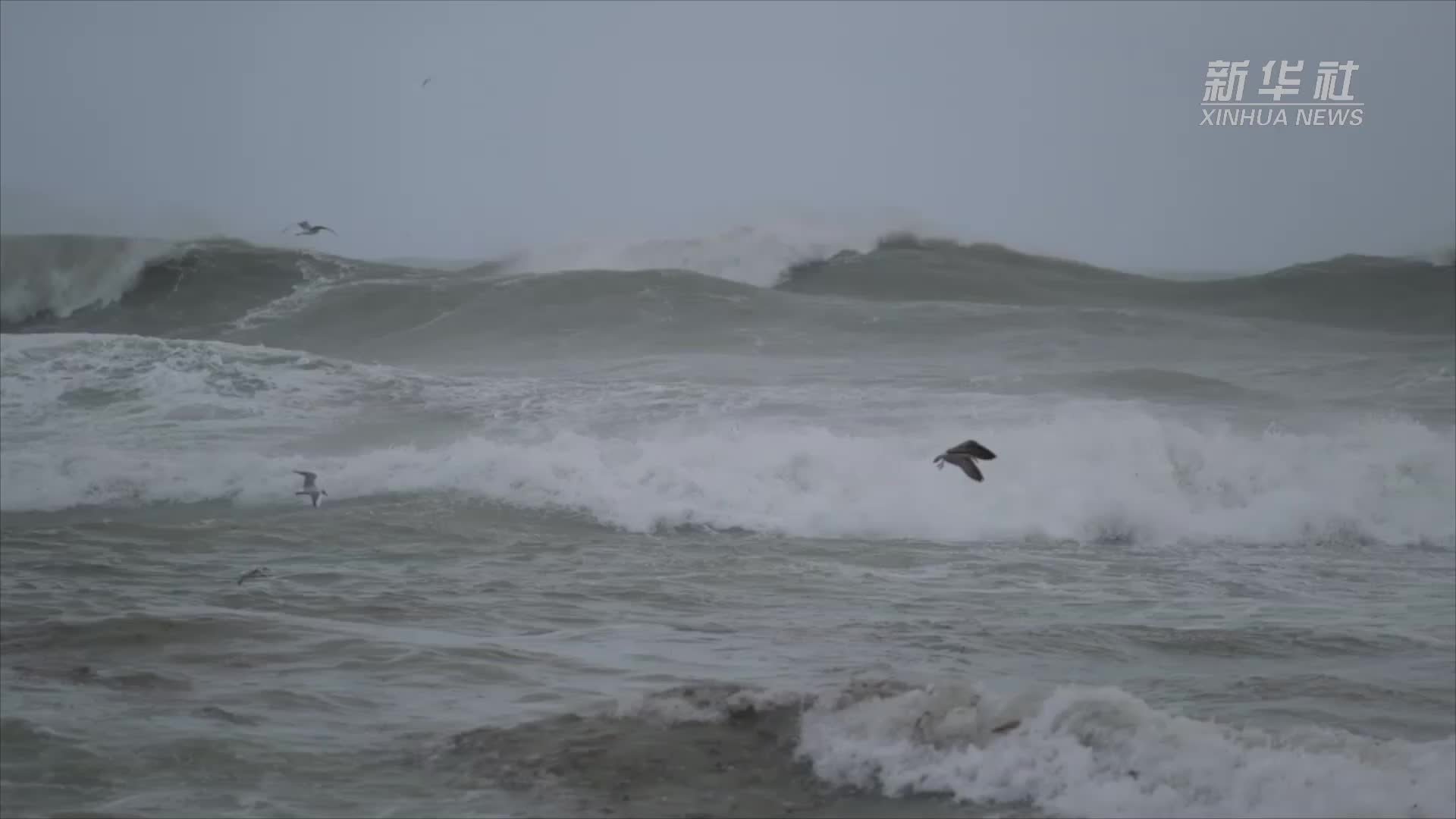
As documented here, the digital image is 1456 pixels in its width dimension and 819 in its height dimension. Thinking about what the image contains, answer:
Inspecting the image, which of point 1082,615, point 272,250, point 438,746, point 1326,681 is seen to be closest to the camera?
point 438,746

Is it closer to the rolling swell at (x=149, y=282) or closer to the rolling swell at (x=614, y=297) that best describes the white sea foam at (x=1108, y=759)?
the rolling swell at (x=614, y=297)

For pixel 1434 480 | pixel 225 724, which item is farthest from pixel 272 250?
pixel 225 724

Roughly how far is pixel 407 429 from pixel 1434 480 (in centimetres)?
971

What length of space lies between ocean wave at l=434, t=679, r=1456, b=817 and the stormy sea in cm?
2

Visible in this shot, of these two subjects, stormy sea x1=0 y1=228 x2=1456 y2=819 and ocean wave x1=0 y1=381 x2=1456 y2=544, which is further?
ocean wave x1=0 y1=381 x2=1456 y2=544

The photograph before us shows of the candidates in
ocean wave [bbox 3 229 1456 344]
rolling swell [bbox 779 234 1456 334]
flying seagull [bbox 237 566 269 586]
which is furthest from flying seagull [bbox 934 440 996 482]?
rolling swell [bbox 779 234 1456 334]

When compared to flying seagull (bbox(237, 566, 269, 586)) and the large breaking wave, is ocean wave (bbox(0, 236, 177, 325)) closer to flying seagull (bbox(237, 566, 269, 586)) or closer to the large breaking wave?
the large breaking wave

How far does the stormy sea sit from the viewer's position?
5.40 meters

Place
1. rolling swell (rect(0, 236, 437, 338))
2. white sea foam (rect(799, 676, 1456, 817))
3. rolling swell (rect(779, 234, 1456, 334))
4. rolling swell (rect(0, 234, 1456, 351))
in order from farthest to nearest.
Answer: rolling swell (rect(0, 236, 437, 338)) → rolling swell (rect(779, 234, 1456, 334)) → rolling swell (rect(0, 234, 1456, 351)) → white sea foam (rect(799, 676, 1456, 817))

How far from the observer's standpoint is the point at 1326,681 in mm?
6809

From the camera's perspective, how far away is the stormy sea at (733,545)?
5.40 meters

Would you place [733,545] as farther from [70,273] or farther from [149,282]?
[70,273]

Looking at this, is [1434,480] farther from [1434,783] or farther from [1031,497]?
[1434,783]

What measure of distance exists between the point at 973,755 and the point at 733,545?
6030 mm
